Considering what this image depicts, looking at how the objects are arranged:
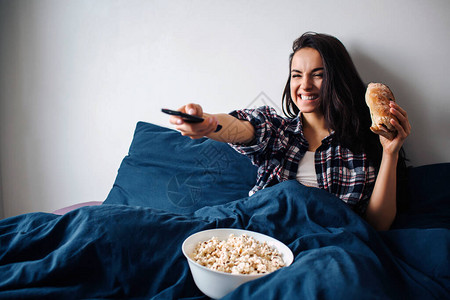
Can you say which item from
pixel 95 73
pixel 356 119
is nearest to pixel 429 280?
pixel 356 119

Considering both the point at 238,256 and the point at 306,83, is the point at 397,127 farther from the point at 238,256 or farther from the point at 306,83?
the point at 238,256

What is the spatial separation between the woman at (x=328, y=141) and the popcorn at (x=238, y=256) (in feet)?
1.39

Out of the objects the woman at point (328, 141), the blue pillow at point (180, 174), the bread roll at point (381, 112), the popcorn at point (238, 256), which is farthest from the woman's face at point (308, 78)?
the popcorn at point (238, 256)

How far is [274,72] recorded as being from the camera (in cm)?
156

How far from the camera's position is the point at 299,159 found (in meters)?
1.31

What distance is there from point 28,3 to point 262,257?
2.30 meters

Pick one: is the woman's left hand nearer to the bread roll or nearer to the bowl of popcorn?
the bread roll

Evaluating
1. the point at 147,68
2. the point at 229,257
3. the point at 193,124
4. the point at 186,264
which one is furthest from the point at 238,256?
the point at 147,68

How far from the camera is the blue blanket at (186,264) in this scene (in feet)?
2.15

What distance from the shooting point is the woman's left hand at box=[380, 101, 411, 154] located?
1027 millimetres

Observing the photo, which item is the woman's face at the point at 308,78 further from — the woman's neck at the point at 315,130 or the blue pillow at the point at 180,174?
the blue pillow at the point at 180,174

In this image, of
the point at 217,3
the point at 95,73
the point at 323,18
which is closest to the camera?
the point at 323,18

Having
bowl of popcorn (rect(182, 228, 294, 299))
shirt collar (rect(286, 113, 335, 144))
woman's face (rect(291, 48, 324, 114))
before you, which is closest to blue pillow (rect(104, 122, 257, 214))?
shirt collar (rect(286, 113, 335, 144))

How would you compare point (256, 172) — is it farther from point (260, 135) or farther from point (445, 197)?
point (445, 197)
